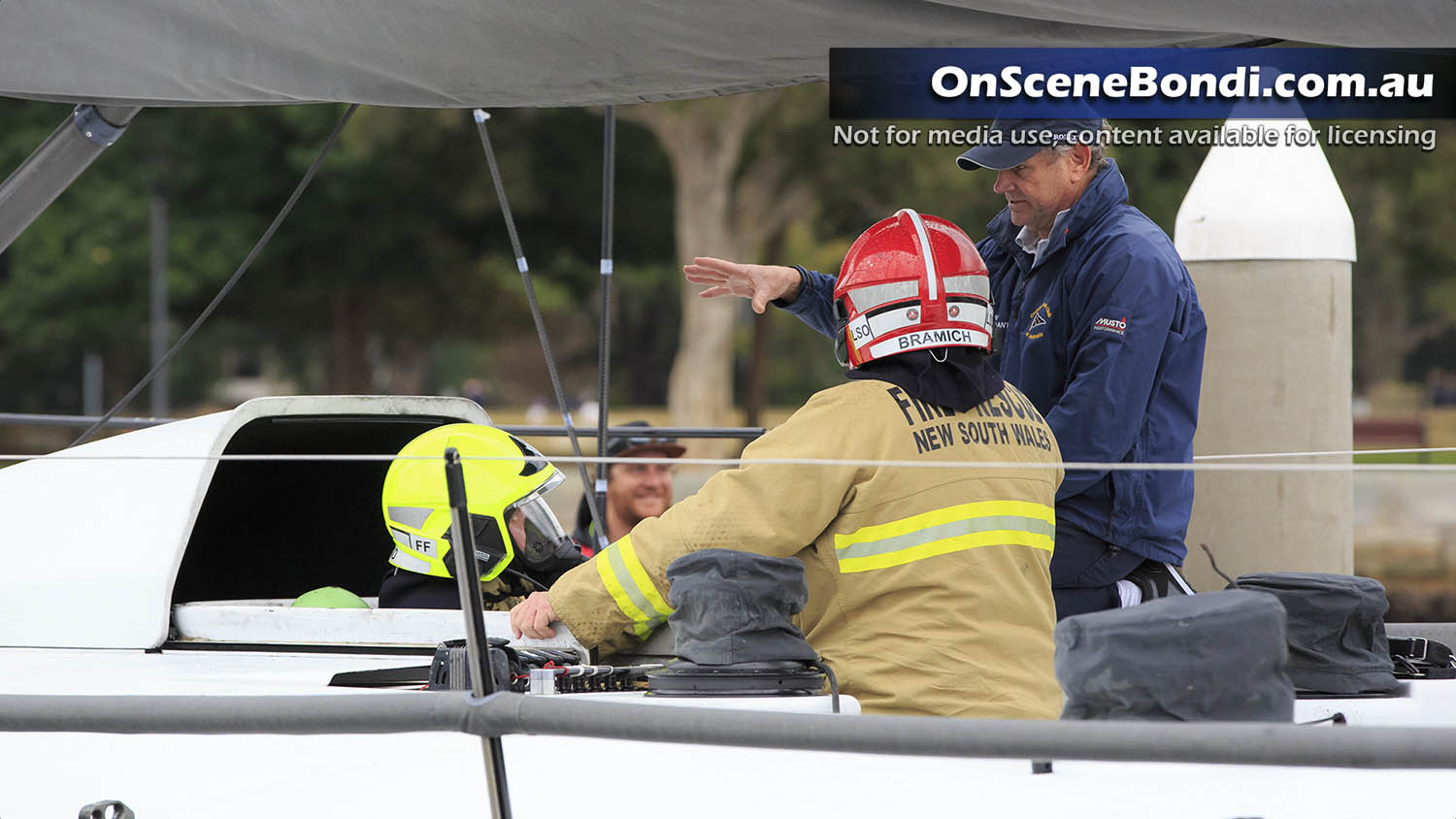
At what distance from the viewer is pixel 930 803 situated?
2717mm

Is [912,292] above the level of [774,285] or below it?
below

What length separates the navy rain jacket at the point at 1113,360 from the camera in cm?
380

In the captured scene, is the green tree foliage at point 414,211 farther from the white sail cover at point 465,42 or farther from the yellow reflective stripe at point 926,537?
the yellow reflective stripe at point 926,537

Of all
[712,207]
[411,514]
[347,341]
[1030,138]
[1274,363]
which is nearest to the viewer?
[411,514]

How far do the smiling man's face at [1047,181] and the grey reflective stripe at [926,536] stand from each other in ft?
4.32

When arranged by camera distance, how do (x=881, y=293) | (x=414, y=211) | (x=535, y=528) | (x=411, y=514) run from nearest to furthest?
(x=881, y=293)
(x=411, y=514)
(x=535, y=528)
(x=414, y=211)

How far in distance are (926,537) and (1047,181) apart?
145 centimetres

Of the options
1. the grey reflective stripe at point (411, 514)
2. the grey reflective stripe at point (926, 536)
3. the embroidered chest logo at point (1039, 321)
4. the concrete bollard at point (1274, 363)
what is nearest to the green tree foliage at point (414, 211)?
the concrete bollard at point (1274, 363)

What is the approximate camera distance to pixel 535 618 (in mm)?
3223

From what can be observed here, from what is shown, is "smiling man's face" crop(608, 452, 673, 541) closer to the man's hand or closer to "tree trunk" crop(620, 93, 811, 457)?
the man's hand

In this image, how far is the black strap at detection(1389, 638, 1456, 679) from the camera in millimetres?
3689

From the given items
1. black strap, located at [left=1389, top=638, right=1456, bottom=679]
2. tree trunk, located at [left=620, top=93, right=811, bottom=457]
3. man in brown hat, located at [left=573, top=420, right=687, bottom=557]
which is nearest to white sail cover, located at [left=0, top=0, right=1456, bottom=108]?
black strap, located at [left=1389, top=638, right=1456, bottom=679]

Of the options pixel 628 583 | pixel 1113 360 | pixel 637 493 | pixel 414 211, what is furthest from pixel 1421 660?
pixel 414 211

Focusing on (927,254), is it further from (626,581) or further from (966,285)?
(626,581)
